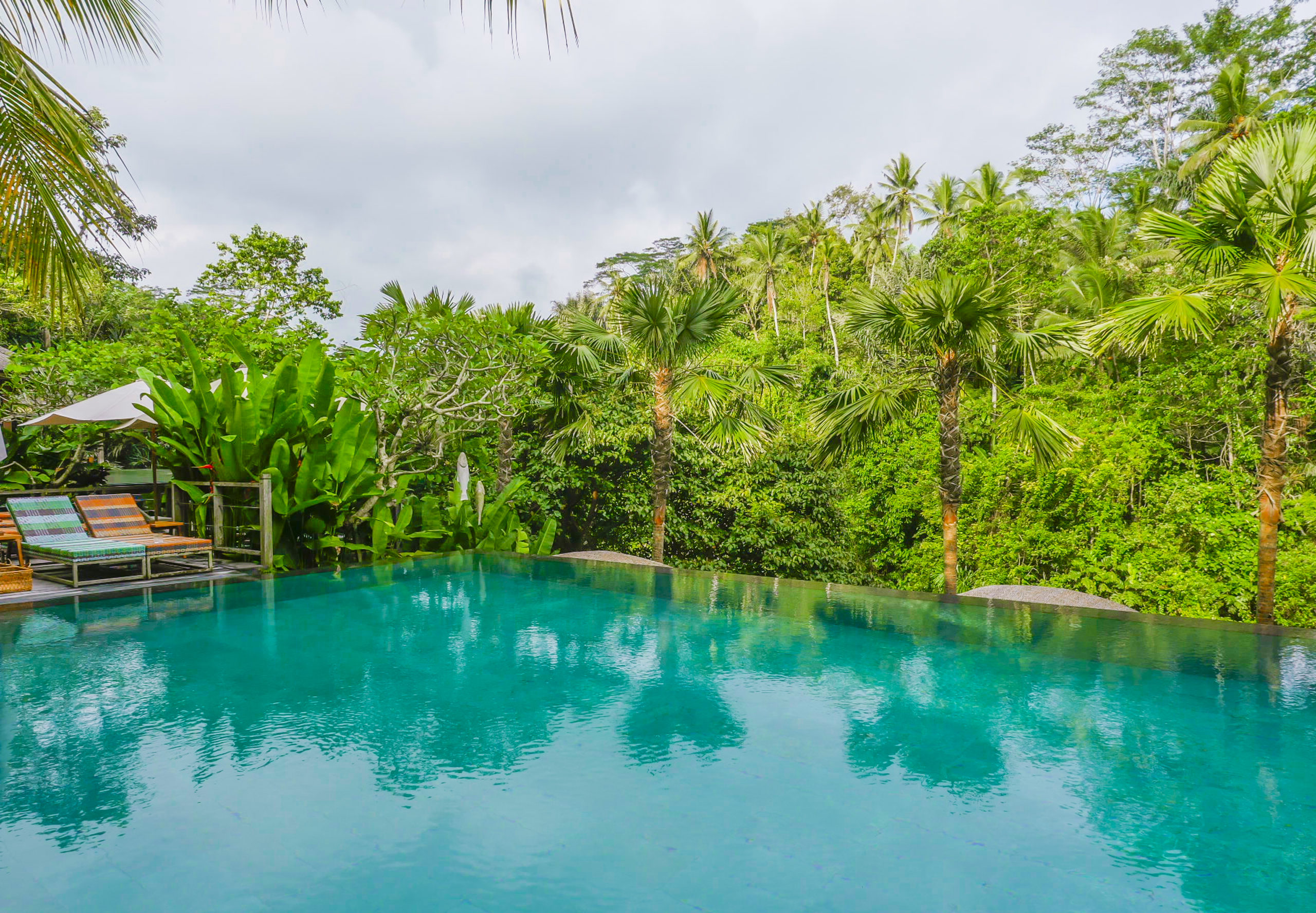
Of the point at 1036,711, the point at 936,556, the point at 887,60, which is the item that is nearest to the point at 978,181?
the point at 887,60

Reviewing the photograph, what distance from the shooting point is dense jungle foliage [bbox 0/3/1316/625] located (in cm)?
885

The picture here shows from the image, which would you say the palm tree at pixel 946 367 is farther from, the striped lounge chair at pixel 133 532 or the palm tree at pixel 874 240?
the palm tree at pixel 874 240

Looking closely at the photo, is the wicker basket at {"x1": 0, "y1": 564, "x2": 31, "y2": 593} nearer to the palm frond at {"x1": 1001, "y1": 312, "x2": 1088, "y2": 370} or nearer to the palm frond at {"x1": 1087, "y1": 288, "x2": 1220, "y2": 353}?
the palm frond at {"x1": 1087, "y1": 288, "x2": 1220, "y2": 353}

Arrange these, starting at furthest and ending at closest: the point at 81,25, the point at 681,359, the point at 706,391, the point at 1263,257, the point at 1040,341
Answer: the point at 681,359
the point at 706,391
the point at 1040,341
the point at 1263,257
the point at 81,25

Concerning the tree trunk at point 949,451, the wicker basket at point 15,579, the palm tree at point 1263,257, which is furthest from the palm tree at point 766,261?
the wicker basket at point 15,579

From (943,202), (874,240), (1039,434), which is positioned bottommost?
(1039,434)

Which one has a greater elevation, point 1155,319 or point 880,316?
point 880,316

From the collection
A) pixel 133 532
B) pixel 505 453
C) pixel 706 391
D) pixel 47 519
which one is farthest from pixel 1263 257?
pixel 47 519

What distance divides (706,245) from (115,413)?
27.9 metres

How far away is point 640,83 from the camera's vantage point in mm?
4961

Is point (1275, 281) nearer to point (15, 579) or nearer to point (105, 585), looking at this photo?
point (105, 585)

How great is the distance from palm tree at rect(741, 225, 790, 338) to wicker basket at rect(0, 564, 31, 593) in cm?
2660

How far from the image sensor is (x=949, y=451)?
966 cm

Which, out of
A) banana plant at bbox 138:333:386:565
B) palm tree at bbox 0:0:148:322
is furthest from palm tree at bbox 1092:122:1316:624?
palm tree at bbox 0:0:148:322
